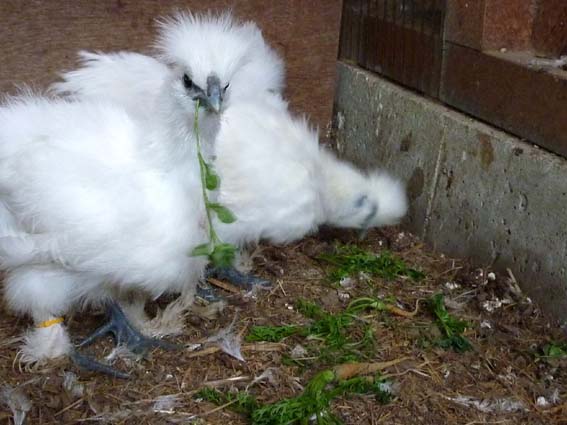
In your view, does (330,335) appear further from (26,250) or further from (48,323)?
(26,250)

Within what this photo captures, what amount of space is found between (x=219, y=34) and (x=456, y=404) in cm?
170

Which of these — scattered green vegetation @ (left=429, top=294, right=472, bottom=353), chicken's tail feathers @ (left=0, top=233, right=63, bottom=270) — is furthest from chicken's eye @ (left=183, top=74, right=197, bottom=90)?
scattered green vegetation @ (left=429, top=294, right=472, bottom=353)

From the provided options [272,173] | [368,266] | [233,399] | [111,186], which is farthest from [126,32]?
[233,399]

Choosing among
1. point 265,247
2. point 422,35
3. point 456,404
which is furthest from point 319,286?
point 422,35

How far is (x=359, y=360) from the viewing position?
3256 mm

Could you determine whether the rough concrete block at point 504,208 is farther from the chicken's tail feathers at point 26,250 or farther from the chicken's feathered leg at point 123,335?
the chicken's tail feathers at point 26,250

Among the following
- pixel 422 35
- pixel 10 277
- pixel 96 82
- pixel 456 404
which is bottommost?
pixel 456 404

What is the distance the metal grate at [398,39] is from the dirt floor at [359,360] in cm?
107

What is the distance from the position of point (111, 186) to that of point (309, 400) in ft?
3.55

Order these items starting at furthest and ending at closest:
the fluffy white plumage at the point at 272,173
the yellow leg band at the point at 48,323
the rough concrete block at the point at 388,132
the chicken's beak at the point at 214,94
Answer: the rough concrete block at the point at 388,132
the fluffy white plumage at the point at 272,173
the yellow leg band at the point at 48,323
the chicken's beak at the point at 214,94

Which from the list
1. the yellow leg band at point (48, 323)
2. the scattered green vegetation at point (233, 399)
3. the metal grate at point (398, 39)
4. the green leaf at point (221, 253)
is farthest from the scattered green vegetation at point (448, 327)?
the yellow leg band at point (48, 323)

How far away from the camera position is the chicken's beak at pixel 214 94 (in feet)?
9.07

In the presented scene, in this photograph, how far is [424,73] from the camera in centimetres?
414

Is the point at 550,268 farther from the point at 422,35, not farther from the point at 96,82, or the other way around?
the point at 96,82
